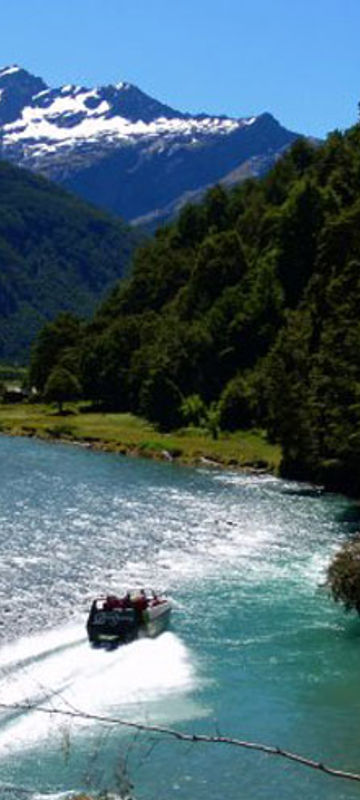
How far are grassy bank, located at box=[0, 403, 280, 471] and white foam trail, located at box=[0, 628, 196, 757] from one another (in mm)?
76581

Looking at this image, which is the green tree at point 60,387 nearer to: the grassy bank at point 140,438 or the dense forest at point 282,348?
the dense forest at point 282,348

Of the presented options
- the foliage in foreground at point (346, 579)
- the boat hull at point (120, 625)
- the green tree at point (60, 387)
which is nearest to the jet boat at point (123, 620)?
the boat hull at point (120, 625)

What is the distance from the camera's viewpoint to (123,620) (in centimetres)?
5697

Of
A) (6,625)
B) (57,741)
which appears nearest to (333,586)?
(6,625)

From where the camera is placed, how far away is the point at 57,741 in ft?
137

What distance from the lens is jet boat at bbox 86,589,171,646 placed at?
56.5 metres

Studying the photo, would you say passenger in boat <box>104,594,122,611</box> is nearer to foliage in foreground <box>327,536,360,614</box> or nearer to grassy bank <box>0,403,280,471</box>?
foliage in foreground <box>327,536,360,614</box>

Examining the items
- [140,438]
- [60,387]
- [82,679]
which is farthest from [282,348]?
[82,679]

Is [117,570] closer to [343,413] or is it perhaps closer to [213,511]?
[213,511]

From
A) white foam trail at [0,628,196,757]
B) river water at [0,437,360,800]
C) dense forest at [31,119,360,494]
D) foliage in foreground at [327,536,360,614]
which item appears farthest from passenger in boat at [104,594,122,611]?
dense forest at [31,119,360,494]

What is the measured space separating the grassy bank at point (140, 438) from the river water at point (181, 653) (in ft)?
114

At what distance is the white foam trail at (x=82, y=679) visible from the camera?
145 ft

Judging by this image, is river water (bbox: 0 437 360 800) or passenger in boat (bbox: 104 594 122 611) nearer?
river water (bbox: 0 437 360 800)

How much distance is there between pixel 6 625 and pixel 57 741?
16441mm
